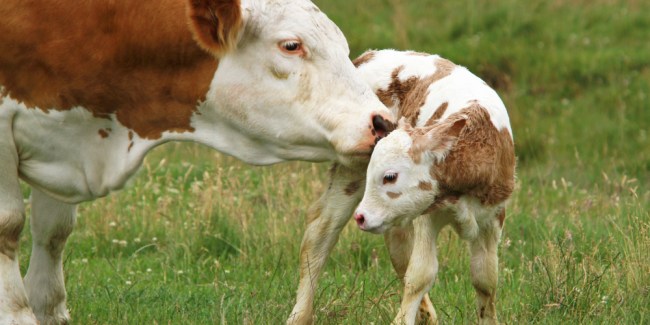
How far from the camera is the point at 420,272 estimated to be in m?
6.03

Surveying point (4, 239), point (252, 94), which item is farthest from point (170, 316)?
point (252, 94)

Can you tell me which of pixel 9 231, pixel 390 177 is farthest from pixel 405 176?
pixel 9 231

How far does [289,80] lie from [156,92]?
0.66m

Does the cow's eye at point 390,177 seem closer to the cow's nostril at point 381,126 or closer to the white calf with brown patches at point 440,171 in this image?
the white calf with brown patches at point 440,171

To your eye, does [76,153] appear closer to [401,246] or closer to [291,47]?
[291,47]

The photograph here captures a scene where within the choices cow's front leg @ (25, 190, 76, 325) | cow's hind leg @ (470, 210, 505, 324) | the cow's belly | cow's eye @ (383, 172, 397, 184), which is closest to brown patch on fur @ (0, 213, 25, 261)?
the cow's belly

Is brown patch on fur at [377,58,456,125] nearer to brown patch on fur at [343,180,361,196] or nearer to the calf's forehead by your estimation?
brown patch on fur at [343,180,361,196]

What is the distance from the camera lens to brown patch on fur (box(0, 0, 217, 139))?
220 inches

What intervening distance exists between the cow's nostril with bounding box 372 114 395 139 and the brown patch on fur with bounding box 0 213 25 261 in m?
1.74

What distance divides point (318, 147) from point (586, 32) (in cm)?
954

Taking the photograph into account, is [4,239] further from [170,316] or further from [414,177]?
[414,177]

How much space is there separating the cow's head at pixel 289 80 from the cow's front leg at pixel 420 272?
30.8 inches

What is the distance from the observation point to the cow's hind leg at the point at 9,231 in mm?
5625

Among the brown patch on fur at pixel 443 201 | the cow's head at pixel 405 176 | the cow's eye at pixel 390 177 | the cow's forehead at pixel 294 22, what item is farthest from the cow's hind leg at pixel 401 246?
the cow's forehead at pixel 294 22
